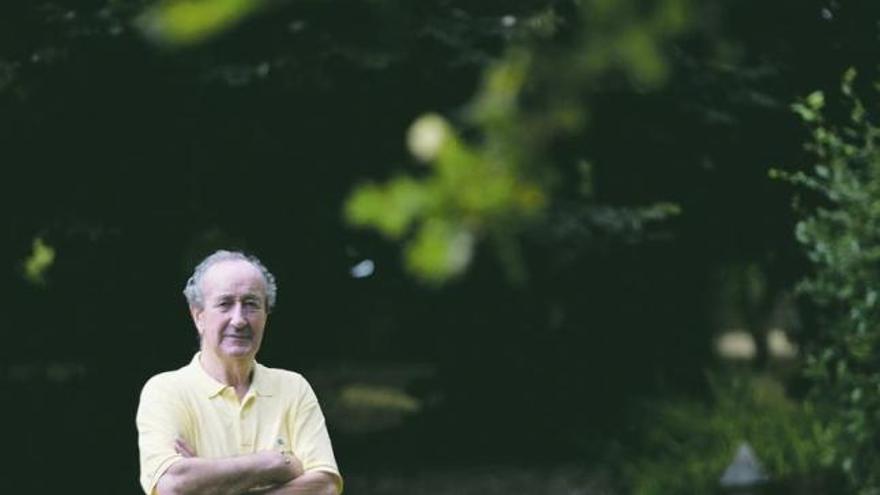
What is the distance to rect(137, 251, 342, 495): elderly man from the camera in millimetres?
4051

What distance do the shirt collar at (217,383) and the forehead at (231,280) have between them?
190 mm

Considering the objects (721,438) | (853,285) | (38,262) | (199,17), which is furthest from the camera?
(38,262)

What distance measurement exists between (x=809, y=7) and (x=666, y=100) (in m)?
1.17

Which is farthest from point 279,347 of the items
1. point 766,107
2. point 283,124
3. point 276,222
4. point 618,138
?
point 766,107

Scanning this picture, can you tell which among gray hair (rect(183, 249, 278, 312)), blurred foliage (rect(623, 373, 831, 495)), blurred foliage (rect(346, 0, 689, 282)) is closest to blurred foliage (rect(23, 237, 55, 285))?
blurred foliage (rect(623, 373, 831, 495))

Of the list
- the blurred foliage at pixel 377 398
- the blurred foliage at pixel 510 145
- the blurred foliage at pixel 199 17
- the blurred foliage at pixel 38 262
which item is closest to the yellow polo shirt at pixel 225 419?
the blurred foliage at pixel 510 145

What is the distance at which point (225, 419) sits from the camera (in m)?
4.14

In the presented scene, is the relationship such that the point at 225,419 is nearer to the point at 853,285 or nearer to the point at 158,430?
the point at 158,430

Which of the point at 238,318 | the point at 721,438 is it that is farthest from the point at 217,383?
the point at 721,438

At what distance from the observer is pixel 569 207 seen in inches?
460

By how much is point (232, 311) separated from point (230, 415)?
262 millimetres

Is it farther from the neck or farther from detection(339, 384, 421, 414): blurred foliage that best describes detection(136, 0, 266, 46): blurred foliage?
detection(339, 384, 421, 414): blurred foliage

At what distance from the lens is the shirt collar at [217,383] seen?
412 centimetres

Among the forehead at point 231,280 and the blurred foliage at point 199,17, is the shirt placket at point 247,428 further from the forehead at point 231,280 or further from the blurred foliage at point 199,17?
the blurred foliage at point 199,17
